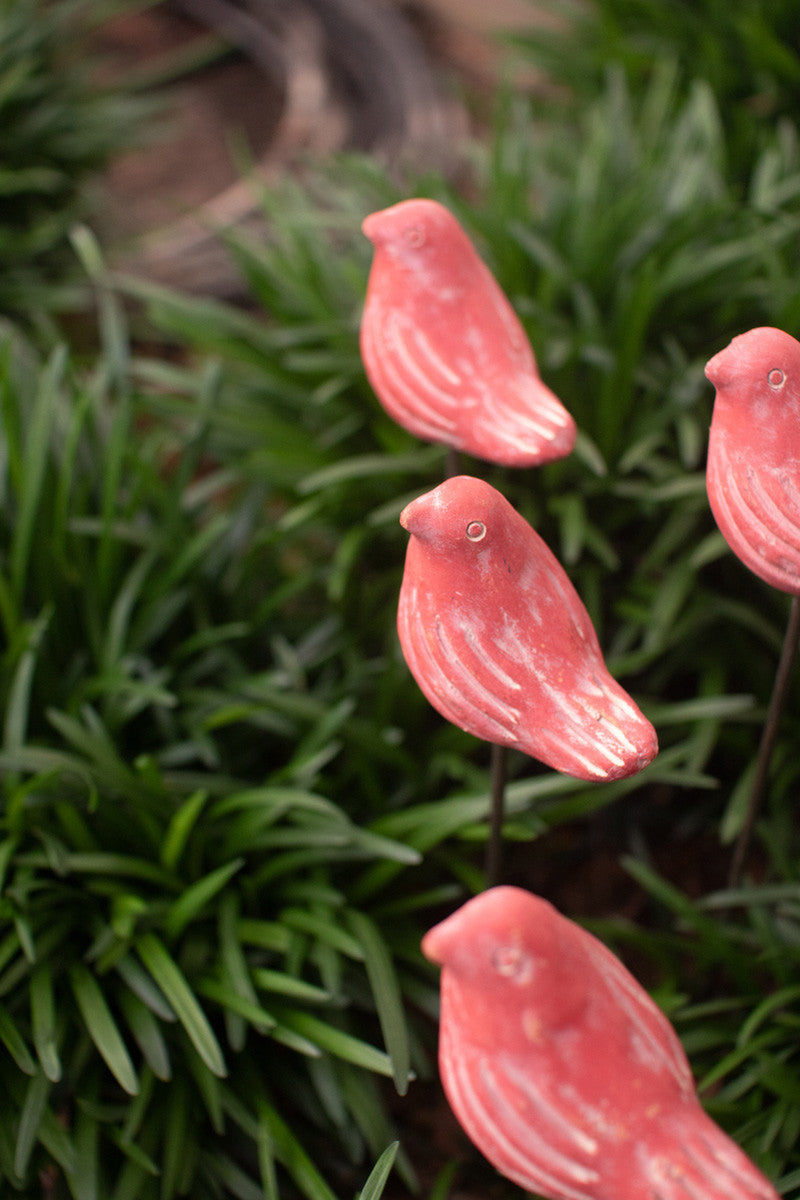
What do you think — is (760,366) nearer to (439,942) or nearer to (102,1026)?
(439,942)

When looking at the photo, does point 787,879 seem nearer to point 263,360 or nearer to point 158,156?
point 263,360

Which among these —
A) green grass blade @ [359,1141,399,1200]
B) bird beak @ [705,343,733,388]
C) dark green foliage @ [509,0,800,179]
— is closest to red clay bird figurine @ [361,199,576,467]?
bird beak @ [705,343,733,388]

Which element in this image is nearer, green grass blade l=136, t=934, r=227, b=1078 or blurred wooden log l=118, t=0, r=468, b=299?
green grass blade l=136, t=934, r=227, b=1078

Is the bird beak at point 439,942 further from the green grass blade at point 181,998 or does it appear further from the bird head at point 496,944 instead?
the green grass blade at point 181,998

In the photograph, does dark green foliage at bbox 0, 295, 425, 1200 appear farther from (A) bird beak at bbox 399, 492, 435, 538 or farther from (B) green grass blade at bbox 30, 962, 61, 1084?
(A) bird beak at bbox 399, 492, 435, 538

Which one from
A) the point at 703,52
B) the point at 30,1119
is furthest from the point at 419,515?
the point at 703,52

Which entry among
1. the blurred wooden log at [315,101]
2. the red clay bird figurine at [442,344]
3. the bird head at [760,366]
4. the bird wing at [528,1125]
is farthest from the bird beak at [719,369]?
the blurred wooden log at [315,101]
